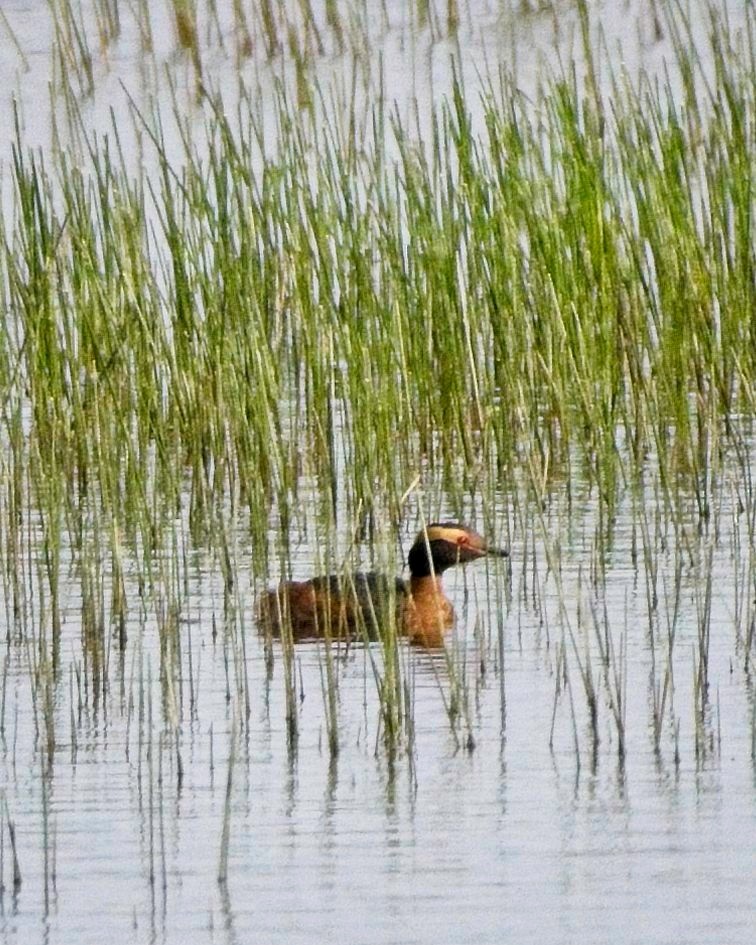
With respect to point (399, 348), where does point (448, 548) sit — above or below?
below

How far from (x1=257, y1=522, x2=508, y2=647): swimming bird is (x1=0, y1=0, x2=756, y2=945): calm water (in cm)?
8

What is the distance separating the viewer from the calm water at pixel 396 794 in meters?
4.03

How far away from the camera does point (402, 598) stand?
608cm

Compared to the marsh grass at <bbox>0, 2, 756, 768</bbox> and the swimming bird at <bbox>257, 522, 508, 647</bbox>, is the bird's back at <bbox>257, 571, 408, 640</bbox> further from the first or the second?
the marsh grass at <bbox>0, 2, 756, 768</bbox>

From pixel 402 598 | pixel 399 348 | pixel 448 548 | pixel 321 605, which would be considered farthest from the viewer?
pixel 399 348

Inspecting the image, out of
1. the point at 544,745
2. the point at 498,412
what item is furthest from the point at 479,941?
the point at 498,412

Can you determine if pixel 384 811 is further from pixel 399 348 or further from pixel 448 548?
pixel 399 348

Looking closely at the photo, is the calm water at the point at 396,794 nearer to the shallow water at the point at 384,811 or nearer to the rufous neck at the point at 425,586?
the shallow water at the point at 384,811

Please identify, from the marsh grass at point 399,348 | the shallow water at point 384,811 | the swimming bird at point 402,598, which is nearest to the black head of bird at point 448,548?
the swimming bird at point 402,598

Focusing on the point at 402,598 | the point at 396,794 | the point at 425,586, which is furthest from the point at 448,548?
the point at 396,794

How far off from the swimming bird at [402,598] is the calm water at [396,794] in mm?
79

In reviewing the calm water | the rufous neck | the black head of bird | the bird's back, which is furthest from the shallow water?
the black head of bird

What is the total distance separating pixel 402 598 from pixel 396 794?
147 cm

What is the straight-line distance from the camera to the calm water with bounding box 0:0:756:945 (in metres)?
4.03
